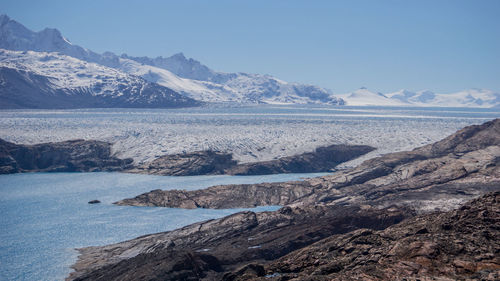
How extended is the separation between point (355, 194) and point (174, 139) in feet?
113

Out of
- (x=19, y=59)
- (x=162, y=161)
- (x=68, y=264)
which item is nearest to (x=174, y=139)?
(x=162, y=161)

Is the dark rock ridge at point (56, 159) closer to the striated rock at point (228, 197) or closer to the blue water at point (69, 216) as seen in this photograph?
the blue water at point (69, 216)

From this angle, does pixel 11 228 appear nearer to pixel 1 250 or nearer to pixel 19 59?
pixel 1 250

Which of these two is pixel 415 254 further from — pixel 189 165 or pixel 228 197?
pixel 189 165

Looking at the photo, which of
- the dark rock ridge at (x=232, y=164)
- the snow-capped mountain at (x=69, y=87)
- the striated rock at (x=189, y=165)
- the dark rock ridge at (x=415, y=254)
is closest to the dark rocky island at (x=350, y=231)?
the dark rock ridge at (x=415, y=254)

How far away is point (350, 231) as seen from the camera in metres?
19.8

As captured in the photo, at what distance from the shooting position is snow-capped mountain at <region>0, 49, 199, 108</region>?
148m

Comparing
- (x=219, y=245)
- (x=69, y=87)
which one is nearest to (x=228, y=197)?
(x=219, y=245)

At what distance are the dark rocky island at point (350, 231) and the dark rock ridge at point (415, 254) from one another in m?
0.03

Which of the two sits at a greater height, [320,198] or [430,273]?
[430,273]

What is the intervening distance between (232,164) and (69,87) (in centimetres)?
13767

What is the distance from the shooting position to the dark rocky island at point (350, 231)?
1121 centimetres

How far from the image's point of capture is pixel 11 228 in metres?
26.8

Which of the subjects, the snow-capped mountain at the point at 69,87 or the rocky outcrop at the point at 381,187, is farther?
the snow-capped mountain at the point at 69,87
